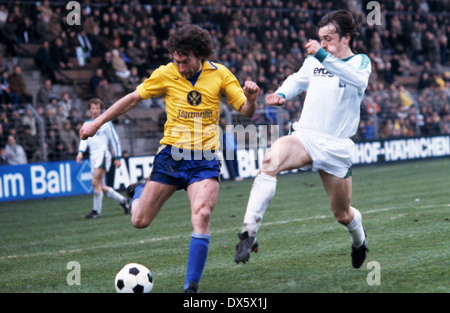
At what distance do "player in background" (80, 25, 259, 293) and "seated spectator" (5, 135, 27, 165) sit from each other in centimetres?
1140

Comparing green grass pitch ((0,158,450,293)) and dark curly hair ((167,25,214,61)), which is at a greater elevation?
dark curly hair ((167,25,214,61))

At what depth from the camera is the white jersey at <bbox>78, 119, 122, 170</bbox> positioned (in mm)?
13133

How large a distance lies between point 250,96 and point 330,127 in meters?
0.84

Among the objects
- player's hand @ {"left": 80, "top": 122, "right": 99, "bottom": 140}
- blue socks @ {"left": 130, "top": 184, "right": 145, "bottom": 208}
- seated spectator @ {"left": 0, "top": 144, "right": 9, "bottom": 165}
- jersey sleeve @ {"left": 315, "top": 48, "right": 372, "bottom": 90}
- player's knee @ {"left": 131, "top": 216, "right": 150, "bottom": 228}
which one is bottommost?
seated spectator @ {"left": 0, "top": 144, "right": 9, "bottom": 165}

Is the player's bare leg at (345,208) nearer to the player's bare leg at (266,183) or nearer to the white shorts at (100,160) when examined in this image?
the player's bare leg at (266,183)

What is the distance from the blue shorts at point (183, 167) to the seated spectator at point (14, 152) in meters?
11.7

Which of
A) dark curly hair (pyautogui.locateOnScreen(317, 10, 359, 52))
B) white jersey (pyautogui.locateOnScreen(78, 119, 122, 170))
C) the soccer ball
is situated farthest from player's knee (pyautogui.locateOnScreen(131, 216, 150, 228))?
white jersey (pyautogui.locateOnScreen(78, 119, 122, 170))

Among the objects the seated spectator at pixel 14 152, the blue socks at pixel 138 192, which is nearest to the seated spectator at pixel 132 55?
the seated spectator at pixel 14 152

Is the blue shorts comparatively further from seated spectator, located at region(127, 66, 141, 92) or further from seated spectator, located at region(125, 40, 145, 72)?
seated spectator, located at region(125, 40, 145, 72)

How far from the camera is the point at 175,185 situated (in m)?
5.91

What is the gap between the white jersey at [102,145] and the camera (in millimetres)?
13133
